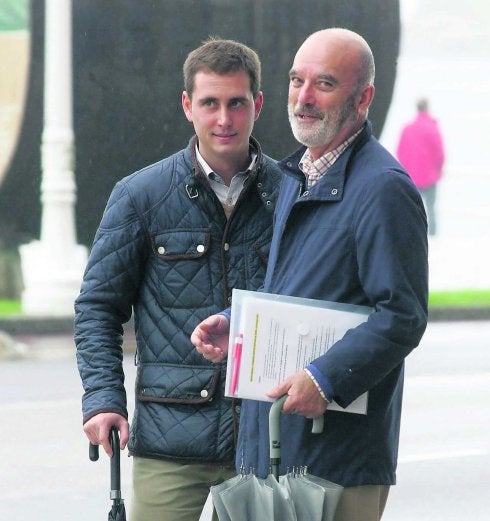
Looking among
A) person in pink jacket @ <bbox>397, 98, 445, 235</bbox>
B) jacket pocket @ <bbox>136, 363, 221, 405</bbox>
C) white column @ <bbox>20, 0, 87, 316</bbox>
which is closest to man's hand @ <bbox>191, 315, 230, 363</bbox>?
jacket pocket @ <bbox>136, 363, 221, 405</bbox>

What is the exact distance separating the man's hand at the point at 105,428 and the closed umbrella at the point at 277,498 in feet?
1.85

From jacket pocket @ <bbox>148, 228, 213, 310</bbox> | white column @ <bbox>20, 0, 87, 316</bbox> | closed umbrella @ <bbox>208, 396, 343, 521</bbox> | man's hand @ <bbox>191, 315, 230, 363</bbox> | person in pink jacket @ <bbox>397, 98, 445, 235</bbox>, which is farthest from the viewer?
person in pink jacket @ <bbox>397, 98, 445, 235</bbox>

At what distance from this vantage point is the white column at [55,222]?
44.0 ft

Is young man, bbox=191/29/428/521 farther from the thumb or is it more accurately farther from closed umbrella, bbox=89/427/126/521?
closed umbrella, bbox=89/427/126/521

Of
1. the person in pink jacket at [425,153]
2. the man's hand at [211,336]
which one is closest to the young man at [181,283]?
the man's hand at [211,336]

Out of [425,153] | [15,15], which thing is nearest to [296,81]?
[15,15]

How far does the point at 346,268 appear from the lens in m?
3.05

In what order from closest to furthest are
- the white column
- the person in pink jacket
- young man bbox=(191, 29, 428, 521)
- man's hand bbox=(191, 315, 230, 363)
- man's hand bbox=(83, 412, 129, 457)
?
1. young man bbox=(191, 29, 428, 521)
2. man's hand bbox=(191, 315, 230, 363)
3. man's hand bbox=(83, 412, 129, 457)
4. the white column
5. the person in pink jacket

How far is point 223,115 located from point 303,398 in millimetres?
888

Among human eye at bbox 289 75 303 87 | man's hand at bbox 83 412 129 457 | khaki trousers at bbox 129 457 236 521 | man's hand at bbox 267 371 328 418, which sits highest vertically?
human eye at bbox 289 75 303 87

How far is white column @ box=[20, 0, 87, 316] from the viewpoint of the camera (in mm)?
13406

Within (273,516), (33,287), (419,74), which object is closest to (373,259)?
(273,516)

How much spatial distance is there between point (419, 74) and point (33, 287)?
481 centimetres

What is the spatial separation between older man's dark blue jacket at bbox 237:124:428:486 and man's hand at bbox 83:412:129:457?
366 millimetres
